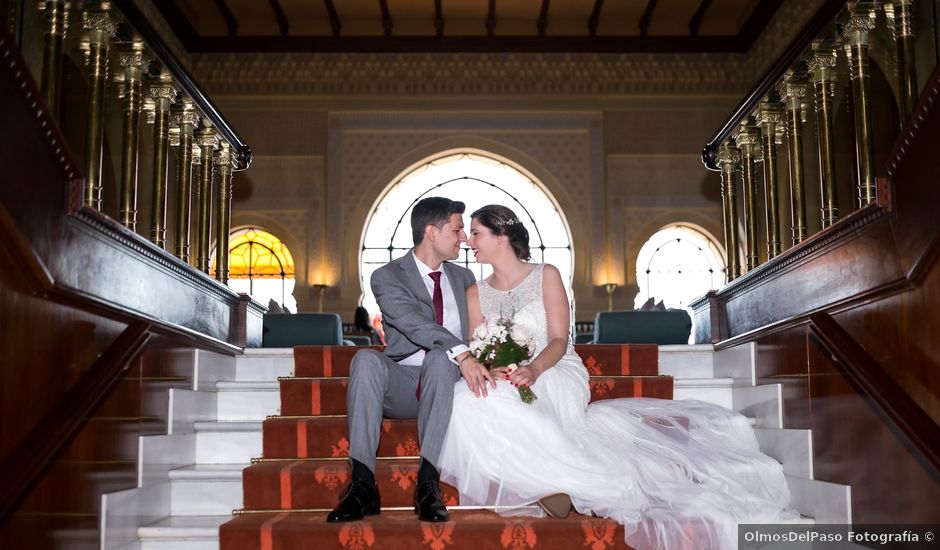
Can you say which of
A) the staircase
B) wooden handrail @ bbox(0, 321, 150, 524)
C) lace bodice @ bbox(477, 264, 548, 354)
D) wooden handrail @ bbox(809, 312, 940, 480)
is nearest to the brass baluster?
the staircase

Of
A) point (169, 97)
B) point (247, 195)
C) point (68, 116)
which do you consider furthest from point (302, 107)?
point (169, 97)

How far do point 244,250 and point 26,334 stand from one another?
11.0 metres

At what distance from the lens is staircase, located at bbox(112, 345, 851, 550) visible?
3.60m

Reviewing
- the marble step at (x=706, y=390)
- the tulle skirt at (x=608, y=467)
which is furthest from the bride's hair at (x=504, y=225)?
the marble step at (x=706, y=390)

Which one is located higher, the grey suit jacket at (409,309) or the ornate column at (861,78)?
the ornate column at (861,78)

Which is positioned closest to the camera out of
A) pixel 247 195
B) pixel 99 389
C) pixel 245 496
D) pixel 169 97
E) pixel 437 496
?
pixel 99 389

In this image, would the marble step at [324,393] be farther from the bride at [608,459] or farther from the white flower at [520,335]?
the white flower at [520,335]

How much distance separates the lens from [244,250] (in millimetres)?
14023

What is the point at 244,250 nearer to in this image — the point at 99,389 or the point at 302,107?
the point at 302,107

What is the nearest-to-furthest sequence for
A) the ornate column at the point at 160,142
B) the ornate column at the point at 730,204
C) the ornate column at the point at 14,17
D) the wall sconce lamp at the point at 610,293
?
the ornate column at the point at 160,142
the ornate column at the point at 730,204
the ornate column at the point at 14,17
the wall sconce lamp at the point at 610,293

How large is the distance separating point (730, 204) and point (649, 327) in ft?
4.17

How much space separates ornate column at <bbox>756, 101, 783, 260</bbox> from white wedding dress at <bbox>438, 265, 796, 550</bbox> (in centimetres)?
189

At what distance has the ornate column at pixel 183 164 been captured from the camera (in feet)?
18.5

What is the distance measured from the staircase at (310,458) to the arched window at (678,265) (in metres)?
8.63
